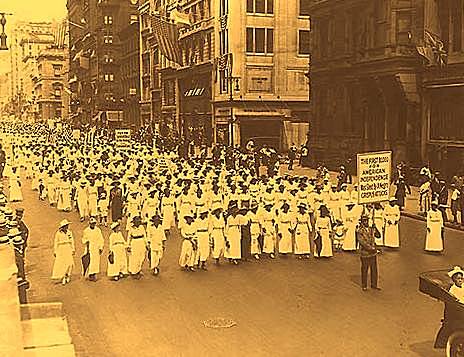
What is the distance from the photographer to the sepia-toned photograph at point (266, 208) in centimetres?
1153

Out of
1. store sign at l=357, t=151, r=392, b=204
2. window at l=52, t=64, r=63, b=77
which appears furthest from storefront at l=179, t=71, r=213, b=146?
window at l=52, t=64, r=63, b=77

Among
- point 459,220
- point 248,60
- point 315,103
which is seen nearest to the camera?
point 459,220

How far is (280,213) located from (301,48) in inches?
1458

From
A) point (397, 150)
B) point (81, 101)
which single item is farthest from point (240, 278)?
point (81, 101)

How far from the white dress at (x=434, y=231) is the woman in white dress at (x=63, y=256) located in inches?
367

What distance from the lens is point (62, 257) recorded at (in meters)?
15.2

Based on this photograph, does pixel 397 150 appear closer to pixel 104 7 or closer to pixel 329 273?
pixel 329 273

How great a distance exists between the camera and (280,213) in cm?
1828

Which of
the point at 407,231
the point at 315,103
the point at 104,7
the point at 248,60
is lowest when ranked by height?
the point at 407,231

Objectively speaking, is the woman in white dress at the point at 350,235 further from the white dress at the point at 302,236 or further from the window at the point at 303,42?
the window at the point at 303,42

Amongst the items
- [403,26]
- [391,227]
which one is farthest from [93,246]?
[403,26]

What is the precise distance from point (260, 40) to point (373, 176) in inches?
1490

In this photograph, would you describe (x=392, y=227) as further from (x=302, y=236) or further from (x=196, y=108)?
(x=196, y=108)

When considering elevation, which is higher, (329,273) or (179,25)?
(179,25)
